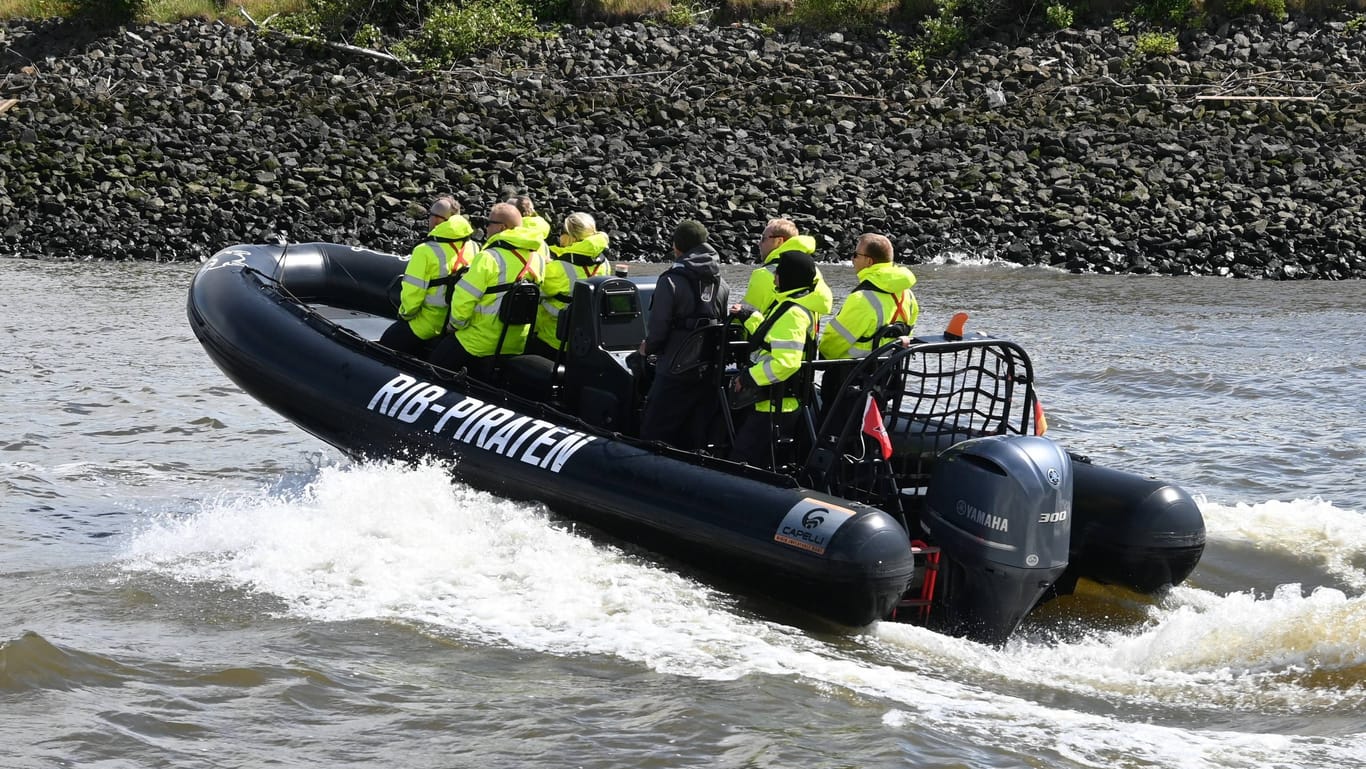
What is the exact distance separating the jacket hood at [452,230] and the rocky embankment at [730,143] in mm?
9537

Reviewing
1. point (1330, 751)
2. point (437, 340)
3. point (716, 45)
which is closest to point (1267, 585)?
point (1330, 751)

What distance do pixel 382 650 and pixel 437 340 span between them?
8.49ft

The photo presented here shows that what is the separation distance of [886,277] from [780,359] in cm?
67

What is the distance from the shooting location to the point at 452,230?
730 centimetres

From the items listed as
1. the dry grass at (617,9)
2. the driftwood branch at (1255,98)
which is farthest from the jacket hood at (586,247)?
the dry grass at (617,9)

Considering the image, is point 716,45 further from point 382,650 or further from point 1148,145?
point 382,650

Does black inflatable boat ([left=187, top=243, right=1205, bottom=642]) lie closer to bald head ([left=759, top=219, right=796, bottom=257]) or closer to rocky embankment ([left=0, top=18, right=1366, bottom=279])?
bald head ([left=759, top=219, right=796, bottom=257])

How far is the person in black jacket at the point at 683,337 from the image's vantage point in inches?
244

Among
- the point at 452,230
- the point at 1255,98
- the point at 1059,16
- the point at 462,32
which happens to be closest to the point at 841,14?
the point at 1059,16

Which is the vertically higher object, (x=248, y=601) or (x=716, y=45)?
(x=716, y=45)

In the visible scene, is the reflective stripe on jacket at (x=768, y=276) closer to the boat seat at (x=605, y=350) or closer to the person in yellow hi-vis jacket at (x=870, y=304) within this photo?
the person in yellow hi-vis jacket at (x=870, y=304)

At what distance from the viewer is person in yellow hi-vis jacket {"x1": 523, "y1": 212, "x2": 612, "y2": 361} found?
7.11 meters

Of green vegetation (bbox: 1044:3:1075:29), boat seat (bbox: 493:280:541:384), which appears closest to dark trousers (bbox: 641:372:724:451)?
boat seat (bbox: 493:280:541:384)

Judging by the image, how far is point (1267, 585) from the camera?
20.8 ft
